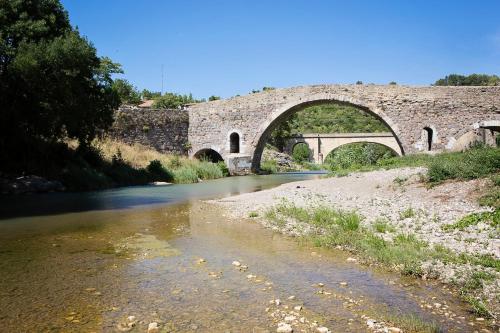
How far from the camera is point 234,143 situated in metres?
32.3

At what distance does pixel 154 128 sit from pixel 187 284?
26818 millimetres

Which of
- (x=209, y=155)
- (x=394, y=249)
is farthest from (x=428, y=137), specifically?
(x=394, y=249)

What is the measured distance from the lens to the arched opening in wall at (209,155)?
1315 inches

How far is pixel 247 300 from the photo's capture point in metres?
4.88

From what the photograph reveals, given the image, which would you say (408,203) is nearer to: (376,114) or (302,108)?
(376,114)

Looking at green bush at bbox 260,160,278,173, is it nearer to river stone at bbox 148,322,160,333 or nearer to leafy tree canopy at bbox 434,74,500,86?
river stone at bbox 148,322,160,333

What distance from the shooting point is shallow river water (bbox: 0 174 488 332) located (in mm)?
4293

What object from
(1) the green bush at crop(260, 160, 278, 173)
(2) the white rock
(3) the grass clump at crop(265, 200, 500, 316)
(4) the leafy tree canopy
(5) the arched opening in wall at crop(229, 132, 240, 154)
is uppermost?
(4) the leafy tree canopy

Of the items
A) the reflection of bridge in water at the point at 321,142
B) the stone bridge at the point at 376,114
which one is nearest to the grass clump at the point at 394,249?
the stone bridge at the point at 376,114

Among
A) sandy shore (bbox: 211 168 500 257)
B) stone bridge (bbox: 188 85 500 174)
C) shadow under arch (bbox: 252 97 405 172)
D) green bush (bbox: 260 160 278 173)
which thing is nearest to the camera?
sandy shore (bbox: 211 168 500 257)

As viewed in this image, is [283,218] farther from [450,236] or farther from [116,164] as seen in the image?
[116,164]

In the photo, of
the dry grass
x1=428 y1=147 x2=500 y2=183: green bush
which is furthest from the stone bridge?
x1=428 y1=147 x2=500 y2=183: green bush

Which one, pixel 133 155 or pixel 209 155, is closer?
pixel 133 155

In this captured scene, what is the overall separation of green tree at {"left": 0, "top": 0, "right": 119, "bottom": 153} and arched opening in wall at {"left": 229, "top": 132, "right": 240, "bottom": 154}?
48.7ft
